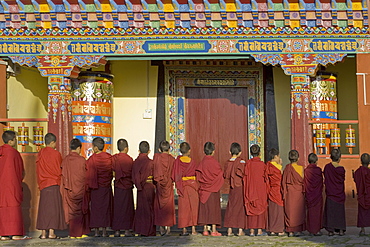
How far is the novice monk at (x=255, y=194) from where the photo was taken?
10.1m

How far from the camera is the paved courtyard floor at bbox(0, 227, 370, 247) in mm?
9195

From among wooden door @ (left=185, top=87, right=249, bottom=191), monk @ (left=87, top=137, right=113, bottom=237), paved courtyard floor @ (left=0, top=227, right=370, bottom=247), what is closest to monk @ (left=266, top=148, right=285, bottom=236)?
paved courtyard floor @ (left=0, top=227, right=370, bottom=247)

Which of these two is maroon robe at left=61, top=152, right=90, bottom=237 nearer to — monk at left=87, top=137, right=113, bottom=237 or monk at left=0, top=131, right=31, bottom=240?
monk at left=87, top=137, right=113, bottom=237

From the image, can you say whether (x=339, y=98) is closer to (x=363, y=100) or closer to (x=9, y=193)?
(x=363, y=100)

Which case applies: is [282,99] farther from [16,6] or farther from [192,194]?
[16,6]

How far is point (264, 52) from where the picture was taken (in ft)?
37.6

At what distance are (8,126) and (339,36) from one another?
544 cm

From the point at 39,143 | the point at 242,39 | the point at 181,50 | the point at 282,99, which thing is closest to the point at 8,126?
the point at 39,143

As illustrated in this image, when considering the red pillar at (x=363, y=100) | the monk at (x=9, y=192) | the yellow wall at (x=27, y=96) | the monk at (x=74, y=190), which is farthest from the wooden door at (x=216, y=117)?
the monk at (x=9, y=192)

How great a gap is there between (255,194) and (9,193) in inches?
132

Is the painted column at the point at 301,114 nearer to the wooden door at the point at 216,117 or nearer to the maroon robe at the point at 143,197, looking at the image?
the wooden door at the point at 216,117

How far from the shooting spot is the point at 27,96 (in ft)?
43.1

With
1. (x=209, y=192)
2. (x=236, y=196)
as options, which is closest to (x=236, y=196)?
(x=236, y=196)

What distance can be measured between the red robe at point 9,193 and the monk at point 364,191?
15.3 feet
